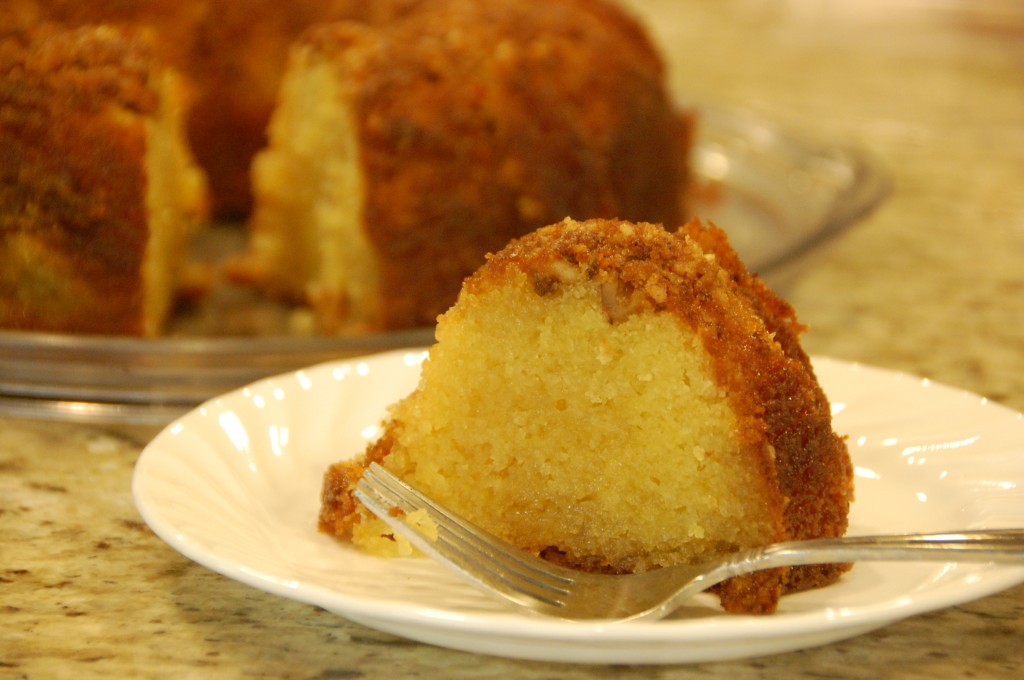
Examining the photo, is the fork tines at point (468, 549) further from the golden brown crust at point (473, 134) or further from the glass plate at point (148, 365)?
the golden brown crust at point (473, 134)

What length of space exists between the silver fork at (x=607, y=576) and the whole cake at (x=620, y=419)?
0.04m

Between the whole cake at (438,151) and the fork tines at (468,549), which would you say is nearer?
the fork tines at (468,549)

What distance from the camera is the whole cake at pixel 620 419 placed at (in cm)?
103

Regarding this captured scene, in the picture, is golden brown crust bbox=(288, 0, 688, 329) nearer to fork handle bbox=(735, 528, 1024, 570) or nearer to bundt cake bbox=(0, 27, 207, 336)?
bundt cake bbox=(0, 27, 207, 336)

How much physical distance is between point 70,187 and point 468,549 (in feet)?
3.45

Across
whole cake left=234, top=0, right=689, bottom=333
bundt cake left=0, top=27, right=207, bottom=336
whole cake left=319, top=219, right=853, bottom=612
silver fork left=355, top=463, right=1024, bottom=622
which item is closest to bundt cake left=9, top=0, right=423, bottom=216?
whole cake left=234, top=0, right=689, bottom=333

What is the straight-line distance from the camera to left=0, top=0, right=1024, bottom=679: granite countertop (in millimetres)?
997

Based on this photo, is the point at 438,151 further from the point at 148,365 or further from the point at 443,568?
the point at 443,568

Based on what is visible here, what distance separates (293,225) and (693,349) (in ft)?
4.41

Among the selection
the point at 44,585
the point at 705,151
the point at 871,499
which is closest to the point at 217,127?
the point at 705,151

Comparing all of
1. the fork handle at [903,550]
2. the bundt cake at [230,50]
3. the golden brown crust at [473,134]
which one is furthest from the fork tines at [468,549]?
the bundt cake at [230,50]

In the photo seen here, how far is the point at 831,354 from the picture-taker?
6.17ft

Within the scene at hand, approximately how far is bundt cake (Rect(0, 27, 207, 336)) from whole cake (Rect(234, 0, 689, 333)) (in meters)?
0.31

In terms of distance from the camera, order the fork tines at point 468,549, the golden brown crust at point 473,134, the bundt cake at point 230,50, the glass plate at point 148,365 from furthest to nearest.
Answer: the bundt cake at point 230,50
the golden brown crust at point 473,134
the glass plate at point 148,365
the fork tines at point 468,549
